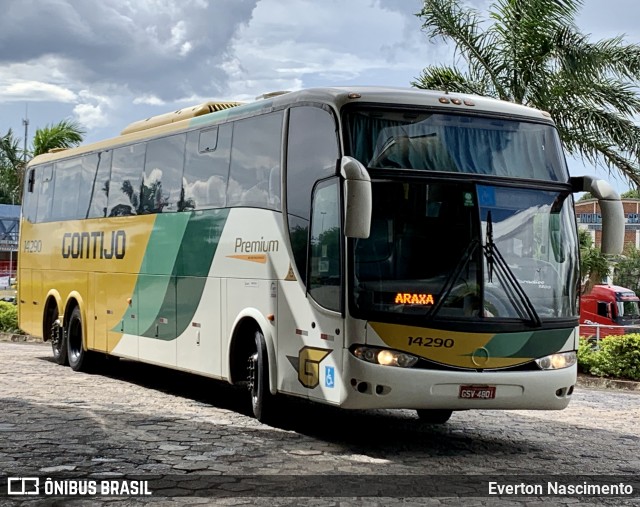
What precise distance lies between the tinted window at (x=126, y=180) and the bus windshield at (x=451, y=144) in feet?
20.5

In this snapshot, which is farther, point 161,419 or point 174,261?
point 174,261

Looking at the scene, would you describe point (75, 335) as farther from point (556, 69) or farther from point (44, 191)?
point (556, 69)

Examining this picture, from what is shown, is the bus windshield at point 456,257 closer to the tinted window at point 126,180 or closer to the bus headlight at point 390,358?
the bus headlight at point 390,358

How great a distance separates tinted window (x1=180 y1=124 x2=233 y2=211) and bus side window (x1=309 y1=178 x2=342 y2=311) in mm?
2563

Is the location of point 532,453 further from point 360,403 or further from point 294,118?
point 294,118

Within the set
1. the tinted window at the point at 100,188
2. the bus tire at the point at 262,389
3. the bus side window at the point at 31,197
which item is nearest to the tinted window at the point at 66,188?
the tinted window at the point at 100,188

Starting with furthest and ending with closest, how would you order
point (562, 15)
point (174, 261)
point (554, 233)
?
point (562, 15) → point (174, 261) → point (554, 233)

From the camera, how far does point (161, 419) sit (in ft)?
39.5

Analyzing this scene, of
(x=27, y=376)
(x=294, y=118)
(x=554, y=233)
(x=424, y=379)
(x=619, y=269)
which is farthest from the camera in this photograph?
(x=619, y=269)

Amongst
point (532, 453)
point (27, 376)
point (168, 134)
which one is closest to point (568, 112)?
point (168, 134)

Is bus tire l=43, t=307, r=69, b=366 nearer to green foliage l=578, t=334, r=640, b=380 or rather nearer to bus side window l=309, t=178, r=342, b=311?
bus side window l=309, t=178, r=342, b=311

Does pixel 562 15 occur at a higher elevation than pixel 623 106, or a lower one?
higher

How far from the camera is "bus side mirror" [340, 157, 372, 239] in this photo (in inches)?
385

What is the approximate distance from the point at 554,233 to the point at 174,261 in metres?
5.66
